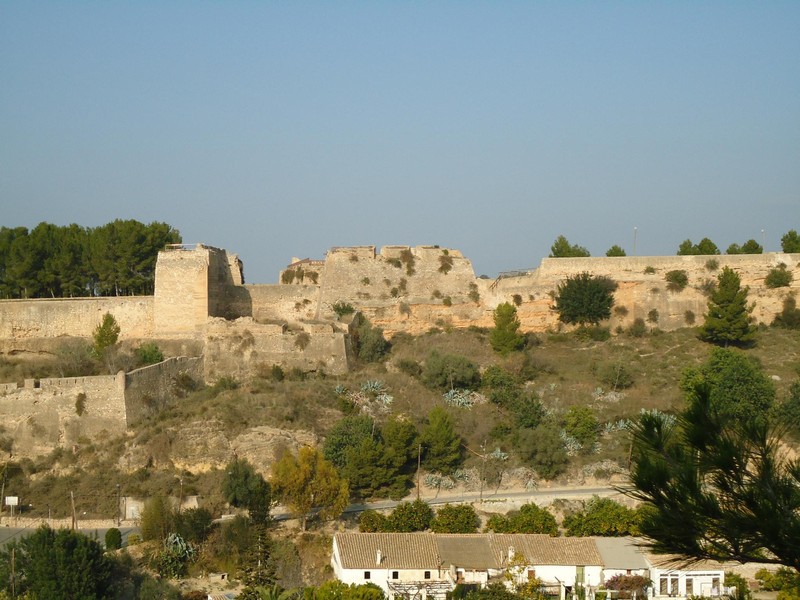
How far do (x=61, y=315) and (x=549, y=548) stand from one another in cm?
1647

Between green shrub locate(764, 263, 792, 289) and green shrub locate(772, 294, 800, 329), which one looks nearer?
green shrub locate(772, 294, 800, 329)

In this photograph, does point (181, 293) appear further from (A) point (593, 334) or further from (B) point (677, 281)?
(B) point (677, 281)

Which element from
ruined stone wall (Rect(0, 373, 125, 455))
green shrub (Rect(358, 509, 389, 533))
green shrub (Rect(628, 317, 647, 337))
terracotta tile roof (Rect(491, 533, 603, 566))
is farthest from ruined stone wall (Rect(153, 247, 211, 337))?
green shrub (Rect(628, 317, 647, 337))

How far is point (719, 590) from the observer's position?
856 inches

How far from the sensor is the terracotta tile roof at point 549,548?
2214 cm

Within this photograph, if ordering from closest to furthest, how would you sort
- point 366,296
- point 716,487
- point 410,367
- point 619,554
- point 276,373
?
point 716,487 → point 619,554 → point 276,373 → point 410,367 → point 366,296

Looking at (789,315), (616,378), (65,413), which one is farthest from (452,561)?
(789,315)

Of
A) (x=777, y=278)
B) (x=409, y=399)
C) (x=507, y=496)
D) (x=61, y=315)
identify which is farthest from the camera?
(x=777, y=278)

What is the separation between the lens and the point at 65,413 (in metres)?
26.2

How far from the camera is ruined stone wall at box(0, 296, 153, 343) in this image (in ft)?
105

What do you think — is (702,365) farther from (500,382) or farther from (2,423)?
(2,423)

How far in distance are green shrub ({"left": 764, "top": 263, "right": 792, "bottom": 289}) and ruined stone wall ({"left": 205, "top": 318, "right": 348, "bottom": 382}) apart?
13036 millimetres

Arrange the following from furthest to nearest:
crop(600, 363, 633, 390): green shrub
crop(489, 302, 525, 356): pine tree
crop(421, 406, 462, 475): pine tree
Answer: crop(489, 302, 525, 356): pine tree → crop(600, 363, 633, 390): green shrub → crop(421, 406, 462, 475): pine tree

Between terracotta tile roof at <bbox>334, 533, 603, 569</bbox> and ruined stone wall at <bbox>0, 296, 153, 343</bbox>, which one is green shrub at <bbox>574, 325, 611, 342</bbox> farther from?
ruined stone wall at <bbox>0, 296, 153, 343</bbox>
